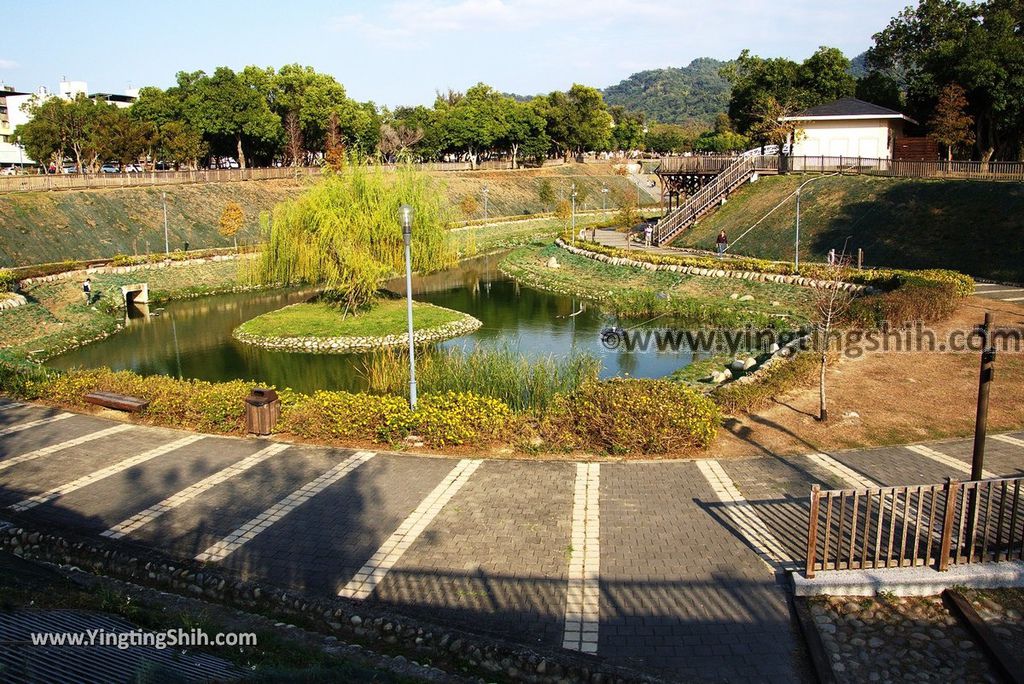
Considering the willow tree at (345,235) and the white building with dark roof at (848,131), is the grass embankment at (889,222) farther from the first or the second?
the willow tree at (345,235)

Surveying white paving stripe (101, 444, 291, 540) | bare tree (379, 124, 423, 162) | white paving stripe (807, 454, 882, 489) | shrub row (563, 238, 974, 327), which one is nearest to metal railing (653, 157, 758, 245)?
shrub row (563, 238, 974, 327)

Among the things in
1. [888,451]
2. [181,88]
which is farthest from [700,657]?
[181,88]

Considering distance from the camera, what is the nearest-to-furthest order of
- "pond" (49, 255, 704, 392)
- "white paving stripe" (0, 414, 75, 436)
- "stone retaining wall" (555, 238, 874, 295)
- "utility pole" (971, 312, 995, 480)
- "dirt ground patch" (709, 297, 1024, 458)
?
"utility pole" (971, 312, 995, 480) < "dirt ground patch" (709, 297, 1024, 458) < "white paving stripe" (0, 414, 75, 436) < "pond" (49, 255, 704, 392) < "stone retaining wall" (555, 238, 874, 295)

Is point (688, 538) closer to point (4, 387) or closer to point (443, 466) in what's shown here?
point (443, 466)

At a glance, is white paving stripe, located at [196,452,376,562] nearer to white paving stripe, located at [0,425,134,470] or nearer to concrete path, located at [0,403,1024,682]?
concrete path, located at [0,403,1024,682]

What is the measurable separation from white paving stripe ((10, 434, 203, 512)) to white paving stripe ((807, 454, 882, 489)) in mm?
10228

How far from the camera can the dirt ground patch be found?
12.2 metres

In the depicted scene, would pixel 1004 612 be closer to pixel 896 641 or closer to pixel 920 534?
pixel 896 641

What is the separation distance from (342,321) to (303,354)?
2.73m

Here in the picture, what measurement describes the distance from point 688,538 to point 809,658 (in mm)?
2310

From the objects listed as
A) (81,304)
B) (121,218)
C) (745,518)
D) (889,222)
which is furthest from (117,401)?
(121,218)

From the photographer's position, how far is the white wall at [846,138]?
1650 inches

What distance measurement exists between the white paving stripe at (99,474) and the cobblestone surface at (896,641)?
10.0m

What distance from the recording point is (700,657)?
6.86 metres
